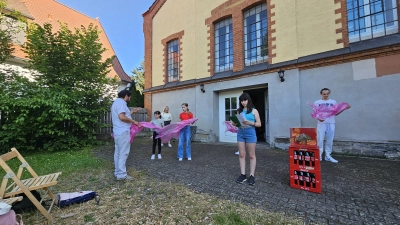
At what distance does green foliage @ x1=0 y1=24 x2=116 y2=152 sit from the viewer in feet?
23.3

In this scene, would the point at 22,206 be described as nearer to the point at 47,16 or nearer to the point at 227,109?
the point at 227,109

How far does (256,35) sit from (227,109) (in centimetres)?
367

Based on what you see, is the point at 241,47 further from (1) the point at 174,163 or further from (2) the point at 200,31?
(1) the point at 174,163

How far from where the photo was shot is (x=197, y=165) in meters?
5.45

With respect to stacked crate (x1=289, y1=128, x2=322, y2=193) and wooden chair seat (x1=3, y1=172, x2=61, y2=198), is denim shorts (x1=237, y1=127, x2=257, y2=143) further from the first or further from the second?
wooden chair seat (x1=3, y1=172, x2=61, y2=198)

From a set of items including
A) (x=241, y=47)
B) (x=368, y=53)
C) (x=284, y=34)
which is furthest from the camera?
(x=241, y=47)

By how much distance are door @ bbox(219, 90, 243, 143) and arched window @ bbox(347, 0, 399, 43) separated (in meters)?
4.85

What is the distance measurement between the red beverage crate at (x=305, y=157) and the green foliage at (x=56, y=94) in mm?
7396

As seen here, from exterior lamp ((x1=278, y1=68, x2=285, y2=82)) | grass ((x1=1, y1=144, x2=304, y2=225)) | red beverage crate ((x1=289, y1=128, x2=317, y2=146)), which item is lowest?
grass ((x1=1, y1=144, x2=304, y2=225))

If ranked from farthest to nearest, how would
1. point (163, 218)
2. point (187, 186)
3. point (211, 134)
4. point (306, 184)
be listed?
point (211, 134) < point (187, 186) < point (306, 184) < point (163, 218)

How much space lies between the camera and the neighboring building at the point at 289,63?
614 cm

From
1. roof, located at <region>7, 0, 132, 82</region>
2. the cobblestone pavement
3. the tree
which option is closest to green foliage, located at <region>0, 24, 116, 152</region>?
the cobblestone pavement

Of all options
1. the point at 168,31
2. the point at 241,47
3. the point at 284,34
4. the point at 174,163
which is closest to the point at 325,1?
the point at 284,34

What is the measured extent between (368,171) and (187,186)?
13.5 ft
